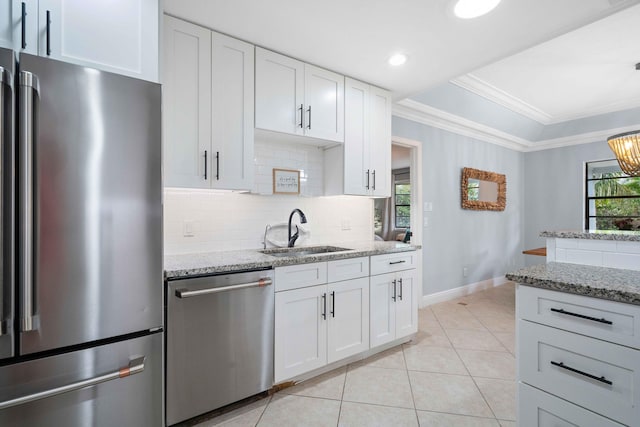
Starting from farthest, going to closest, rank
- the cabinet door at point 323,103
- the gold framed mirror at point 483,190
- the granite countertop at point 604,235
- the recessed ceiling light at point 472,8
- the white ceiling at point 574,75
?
the gold framed mirror at point 483,190, the white ceiling at point 574,75, the cabinet door at point 323,103, the recessed ceiling light at point 472,8, the granite countertop at point 604,235

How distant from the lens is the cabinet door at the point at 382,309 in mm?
2471

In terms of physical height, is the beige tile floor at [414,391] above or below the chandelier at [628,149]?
below

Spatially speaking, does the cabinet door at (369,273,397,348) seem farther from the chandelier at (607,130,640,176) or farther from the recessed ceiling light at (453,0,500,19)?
the chandelier at (607,130,640,176)

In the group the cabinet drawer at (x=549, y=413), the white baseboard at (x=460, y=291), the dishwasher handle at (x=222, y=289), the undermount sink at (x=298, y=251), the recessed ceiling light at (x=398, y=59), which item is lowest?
the white baseboard at (x=460, y=291)

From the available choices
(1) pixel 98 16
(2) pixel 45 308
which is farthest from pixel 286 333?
(1) pixel 98 16

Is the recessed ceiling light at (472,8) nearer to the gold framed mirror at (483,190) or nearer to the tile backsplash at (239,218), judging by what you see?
the tile backsplash at (239,218)

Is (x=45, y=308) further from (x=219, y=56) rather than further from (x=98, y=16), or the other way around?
(x=219, y=56)

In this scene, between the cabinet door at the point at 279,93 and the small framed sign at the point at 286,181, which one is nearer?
the cabinet door at the point at 279,93

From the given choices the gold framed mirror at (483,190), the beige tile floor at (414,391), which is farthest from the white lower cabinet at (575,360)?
the gold framed mirror at (483,190)

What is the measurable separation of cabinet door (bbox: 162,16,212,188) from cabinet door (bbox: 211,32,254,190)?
0.05 m

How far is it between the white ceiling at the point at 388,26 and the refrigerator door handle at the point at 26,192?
108cm

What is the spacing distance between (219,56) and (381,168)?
1.69 meters

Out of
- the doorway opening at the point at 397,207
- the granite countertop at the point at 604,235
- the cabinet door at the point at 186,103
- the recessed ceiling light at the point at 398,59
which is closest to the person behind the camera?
the granite countertop at the point at 604,235

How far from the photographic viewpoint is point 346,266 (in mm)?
2309
